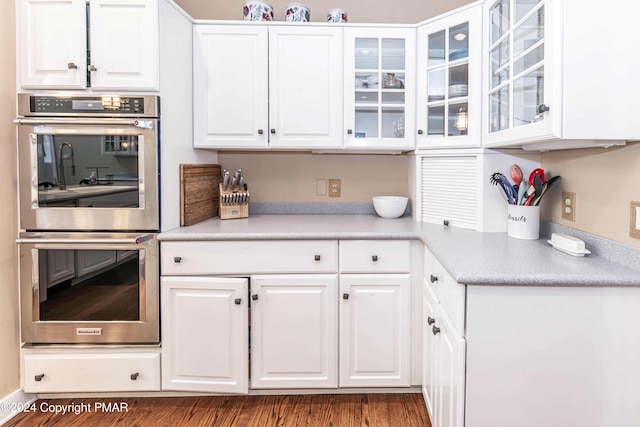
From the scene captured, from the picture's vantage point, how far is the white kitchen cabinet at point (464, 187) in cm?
196

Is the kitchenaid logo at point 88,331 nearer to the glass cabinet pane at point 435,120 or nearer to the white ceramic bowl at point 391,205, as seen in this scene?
the white ceramic bowl at point 391,205

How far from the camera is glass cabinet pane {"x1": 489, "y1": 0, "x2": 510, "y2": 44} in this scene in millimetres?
1622

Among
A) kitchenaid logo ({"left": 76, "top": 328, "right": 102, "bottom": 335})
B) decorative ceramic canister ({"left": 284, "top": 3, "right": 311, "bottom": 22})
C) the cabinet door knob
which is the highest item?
decorative ceramic canister ({"left": 284, "top": 3, "right": 311, "bottom": 22})

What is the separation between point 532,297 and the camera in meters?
1.17

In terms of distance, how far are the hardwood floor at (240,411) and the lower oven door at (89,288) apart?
1.18ft

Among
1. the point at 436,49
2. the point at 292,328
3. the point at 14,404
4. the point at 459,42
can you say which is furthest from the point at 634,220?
the point at 14,404

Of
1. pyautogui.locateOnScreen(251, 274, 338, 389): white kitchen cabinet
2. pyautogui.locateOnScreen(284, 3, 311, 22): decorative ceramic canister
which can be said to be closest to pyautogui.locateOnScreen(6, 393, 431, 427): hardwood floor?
pyautogui.locateOnScreen(251, 274, 338, 389): white kitchen cabinet

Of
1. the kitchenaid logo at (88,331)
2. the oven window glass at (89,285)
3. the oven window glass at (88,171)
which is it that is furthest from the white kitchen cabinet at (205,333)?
the oven window glass at (88,171)

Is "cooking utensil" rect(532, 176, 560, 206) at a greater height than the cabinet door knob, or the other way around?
the cabinet door knob

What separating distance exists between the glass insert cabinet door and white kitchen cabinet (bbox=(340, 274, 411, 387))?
906 millimetres

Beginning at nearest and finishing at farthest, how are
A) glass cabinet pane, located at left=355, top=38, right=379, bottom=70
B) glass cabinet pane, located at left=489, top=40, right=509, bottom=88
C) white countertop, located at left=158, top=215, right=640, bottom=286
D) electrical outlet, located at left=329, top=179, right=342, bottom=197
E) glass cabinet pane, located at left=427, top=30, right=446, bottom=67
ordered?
white countertop, located at left=158, top=215, right=640, bottom=286 → glass cabinet pane, located at left=489, top=40, right=509, bottom=88 → glass cabinet pane, located at left=427, top=30, right=446, bottom=67 → glass cabinet pane, located at left=355, top=38, right=379, bottom=70 → electrical outlet, located at left=329, top=179, right=342, bottom=197

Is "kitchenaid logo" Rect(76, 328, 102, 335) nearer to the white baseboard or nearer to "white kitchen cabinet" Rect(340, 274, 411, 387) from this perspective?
the white baseboard

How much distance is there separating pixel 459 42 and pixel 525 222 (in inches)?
39.6

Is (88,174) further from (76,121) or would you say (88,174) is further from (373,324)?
(373,324)
